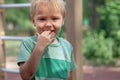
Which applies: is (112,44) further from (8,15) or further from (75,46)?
(8,15)

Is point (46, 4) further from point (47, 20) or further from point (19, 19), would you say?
point (19, 19)

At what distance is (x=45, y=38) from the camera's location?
1626 millimetres

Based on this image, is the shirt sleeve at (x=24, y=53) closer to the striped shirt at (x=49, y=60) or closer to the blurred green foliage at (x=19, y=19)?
the striped shirt at (x=49, y=60)

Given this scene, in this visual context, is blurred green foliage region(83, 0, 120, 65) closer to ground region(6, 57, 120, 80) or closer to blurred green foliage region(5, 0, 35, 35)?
ground region(6, 57, 120, 80)

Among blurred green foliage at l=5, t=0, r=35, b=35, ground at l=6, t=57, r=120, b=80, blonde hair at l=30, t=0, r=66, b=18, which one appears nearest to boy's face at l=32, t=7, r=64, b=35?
blonde hair at l=30, t=0, r=66, b=18

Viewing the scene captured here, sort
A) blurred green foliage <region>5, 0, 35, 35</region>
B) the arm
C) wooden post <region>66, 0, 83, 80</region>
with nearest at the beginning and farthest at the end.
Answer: the arm
wooden post <region>66, 0, 83, 80</region>
blurred green foliage <region>5, 0, 35, 35</region>

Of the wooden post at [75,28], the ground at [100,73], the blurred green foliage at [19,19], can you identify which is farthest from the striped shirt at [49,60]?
the blurred green foliage at [19,19]

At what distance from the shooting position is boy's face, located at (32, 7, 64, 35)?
1.67 metres

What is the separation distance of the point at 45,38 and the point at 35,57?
0.10 meters

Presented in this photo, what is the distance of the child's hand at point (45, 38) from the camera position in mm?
1615

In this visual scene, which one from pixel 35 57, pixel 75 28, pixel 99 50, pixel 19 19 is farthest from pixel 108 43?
pixel 19 19

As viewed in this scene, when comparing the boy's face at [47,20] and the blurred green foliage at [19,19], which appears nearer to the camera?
the boy's face at [47,20]

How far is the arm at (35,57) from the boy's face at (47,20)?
0.04 meters

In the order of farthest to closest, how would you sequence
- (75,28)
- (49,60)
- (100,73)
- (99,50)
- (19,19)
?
(19,19) → (99,50) → (100,73) → (75,28) → (49,60)
